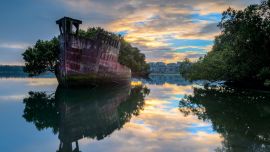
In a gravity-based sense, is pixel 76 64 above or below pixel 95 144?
above

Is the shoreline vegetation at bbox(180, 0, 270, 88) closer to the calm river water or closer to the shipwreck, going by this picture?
the shipwreck

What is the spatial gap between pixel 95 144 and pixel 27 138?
2.94 metres

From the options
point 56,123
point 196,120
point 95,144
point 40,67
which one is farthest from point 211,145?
point 40,67

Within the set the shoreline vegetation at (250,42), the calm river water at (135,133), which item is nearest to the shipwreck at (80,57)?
→ the shoreline vegetation at (250,42)

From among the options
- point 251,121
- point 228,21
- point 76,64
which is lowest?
point 251,121

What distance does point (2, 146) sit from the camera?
1110 cm

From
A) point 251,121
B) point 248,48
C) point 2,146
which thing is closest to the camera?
point 2,146

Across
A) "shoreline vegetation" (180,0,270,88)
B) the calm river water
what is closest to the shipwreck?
"shoreline vegetation" (180,0,270,88)

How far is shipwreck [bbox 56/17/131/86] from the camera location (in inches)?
1720

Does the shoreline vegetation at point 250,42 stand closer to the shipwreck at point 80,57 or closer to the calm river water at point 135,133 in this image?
the shipwreck at point 80,57

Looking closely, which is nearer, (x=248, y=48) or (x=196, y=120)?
(x=196, y=120)

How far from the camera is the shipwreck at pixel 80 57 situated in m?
43.7

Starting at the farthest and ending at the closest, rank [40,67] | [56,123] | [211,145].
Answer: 1. [40,67]
2. [56,123]
3. [211,145]

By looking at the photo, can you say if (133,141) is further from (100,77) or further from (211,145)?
(100,77)
